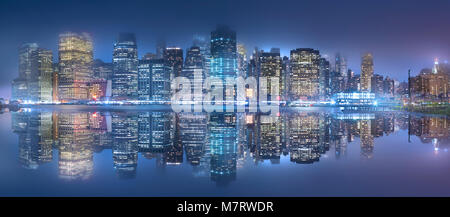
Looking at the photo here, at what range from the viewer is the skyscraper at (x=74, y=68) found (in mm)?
161750

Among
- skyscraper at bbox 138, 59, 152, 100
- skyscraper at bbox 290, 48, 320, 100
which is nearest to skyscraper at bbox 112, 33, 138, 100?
skyscraper at bbox 138, 59, 152, 100

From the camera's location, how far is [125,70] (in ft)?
556

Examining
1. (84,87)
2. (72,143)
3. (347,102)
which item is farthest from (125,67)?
(72,143)

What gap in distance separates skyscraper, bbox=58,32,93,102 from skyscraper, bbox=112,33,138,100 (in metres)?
14.4

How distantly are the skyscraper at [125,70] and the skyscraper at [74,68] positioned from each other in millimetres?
14433

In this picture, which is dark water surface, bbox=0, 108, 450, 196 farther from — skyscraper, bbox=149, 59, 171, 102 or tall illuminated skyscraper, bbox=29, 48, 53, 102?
tall illuminated skyscraper, bbox=29, 48, 53, 102

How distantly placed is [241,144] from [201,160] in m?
3.58

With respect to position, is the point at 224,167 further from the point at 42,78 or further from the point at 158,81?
the point at 42,78

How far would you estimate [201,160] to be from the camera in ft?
32.4

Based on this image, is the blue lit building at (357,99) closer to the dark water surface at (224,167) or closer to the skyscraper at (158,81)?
the skyscraper at (158,81)

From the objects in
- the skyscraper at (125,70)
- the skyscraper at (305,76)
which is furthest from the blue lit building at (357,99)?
the skyscraper at (125,70)

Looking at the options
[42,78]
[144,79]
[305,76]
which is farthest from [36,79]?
[305,76]

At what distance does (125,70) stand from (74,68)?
25.5m

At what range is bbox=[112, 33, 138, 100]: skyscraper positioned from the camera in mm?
167250
